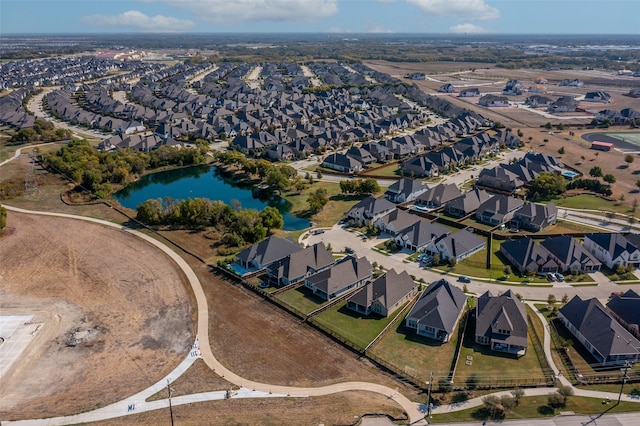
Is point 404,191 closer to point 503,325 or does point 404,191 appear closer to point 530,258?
point 530,258

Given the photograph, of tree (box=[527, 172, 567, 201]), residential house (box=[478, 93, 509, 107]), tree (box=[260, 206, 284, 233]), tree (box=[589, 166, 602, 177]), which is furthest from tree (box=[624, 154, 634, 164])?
tree (box=[260, 206, 284, 233])

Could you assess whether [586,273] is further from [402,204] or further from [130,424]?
[130,424]

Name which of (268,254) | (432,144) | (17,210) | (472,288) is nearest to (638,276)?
(472,288)

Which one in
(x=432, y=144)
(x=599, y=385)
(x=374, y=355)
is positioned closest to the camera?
(x=599, y=385)

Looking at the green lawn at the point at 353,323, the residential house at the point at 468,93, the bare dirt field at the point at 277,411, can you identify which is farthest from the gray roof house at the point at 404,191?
the residential house at the point at 468,93

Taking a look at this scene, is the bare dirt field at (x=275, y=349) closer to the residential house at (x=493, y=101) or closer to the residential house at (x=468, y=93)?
the residential house at (x=493, y=101)

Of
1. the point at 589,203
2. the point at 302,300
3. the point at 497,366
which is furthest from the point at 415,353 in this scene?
the point at 589,203

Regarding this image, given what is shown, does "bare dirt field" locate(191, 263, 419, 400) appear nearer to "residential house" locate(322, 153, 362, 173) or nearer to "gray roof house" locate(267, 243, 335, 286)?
"gray roof house" locate(267, 243, 335, 286)
